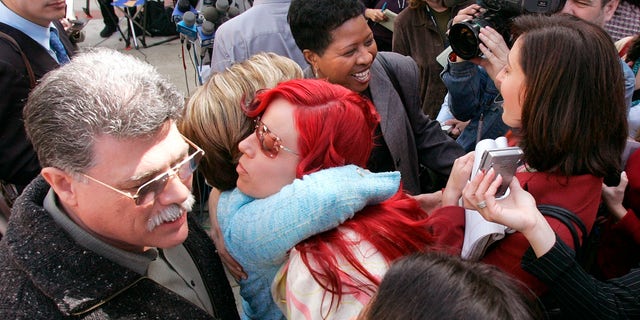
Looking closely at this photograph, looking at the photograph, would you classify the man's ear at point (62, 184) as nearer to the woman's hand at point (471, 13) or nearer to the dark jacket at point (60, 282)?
the dark jacket at point (60, 282)

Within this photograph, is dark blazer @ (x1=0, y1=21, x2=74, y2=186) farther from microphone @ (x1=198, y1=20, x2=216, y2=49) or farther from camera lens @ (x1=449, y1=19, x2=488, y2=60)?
camera lens @ (x1=449, y1=19, x2=488, y2=60)

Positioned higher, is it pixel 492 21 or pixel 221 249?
pixel 492 21

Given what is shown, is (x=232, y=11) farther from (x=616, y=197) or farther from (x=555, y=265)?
(x=555, y=265)

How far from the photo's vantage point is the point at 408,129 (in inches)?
82.4

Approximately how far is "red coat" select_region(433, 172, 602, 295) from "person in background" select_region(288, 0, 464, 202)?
521 millimetres

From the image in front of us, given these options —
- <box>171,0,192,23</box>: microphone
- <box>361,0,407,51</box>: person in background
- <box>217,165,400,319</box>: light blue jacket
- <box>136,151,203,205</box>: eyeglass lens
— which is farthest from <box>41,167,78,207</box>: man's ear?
<box>361,0,407,51</box>: person in background

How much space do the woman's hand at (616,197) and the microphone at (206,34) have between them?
8.48 ft

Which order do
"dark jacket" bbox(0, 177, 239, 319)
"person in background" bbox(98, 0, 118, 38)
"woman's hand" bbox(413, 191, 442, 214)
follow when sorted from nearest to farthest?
"dark jacket" bbox(0, 177, 239, 319)
"woman's hand" bbox(413, 191, 442, 214)
"person in background" bbox(98, 0, 118, 38)

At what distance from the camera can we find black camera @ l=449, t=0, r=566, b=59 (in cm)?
204

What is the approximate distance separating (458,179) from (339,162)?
1.66 ft

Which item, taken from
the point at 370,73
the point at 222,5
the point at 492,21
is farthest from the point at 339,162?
the point at 222,5

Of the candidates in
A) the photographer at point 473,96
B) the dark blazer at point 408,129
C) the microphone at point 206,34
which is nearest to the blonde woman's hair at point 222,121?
the dark blazer at point 408,129

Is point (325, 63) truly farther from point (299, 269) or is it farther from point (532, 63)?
point (299, 269)

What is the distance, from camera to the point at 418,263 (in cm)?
90
